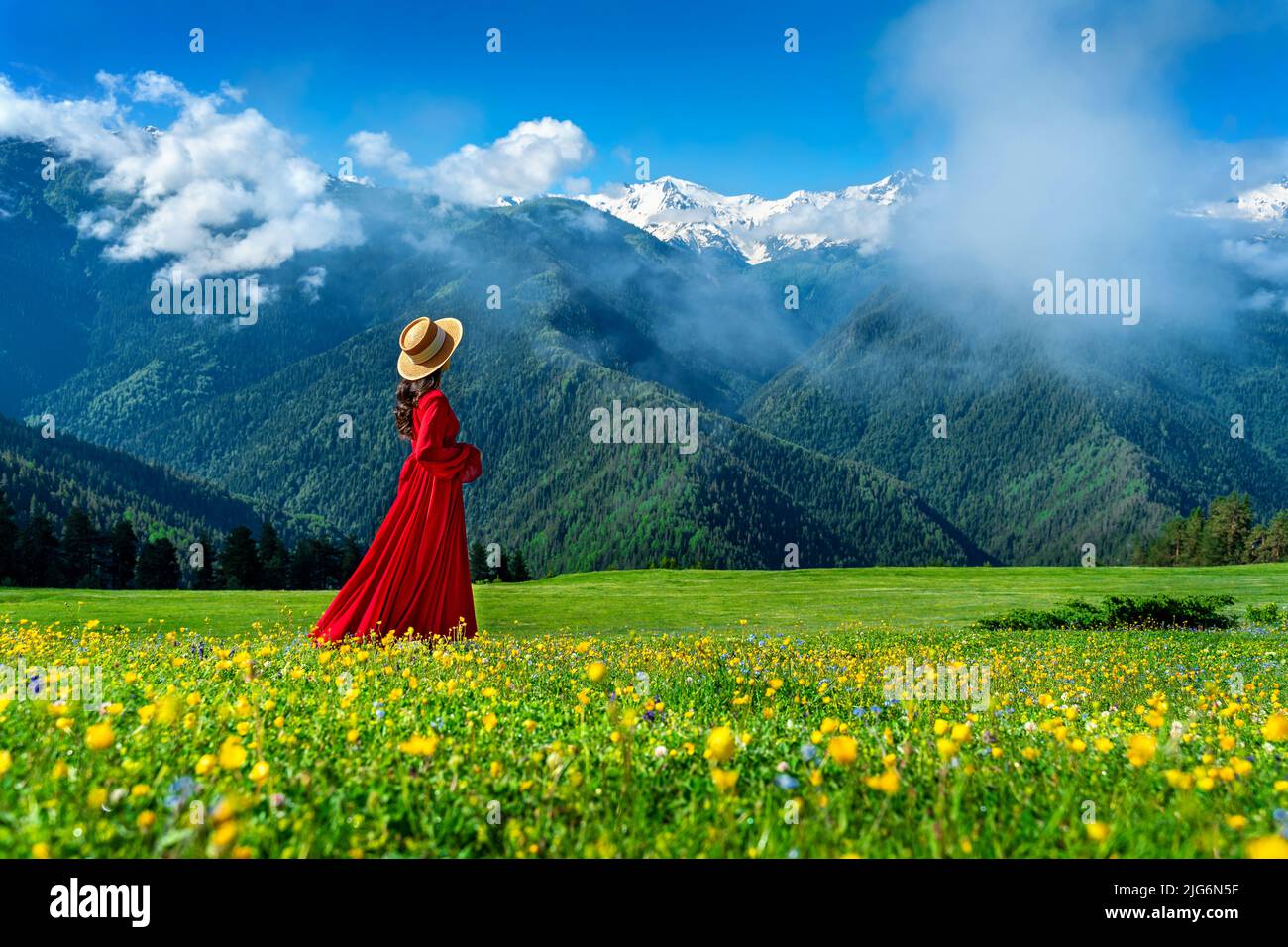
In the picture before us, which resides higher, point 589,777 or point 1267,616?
point 589,777

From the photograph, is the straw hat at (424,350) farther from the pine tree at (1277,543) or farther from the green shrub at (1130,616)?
the pine tree at (1277,543)

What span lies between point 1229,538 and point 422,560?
115m

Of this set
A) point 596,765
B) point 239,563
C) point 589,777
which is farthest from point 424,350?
point 239,563

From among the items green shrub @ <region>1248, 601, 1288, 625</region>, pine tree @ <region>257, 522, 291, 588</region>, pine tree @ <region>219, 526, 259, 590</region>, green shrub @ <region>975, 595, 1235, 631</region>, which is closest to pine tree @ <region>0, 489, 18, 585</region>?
pine tree @ <region>219, 526, 259, 590</region>

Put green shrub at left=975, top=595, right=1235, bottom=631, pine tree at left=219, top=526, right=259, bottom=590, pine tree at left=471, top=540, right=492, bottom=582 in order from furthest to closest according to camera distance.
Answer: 1. pine tree at left=471, top=540, right=492, bottom=582
2. pine tree at left=219, top=526, right=259, bottom=590
3. green shrub at left=975, top=595, right=1235, bottom=631

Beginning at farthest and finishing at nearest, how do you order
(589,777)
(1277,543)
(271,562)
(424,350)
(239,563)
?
(1277,543), (271,562), (239,563), (424,350), (589,777)

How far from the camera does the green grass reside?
26016 millimetres

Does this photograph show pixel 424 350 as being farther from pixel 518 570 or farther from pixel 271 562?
pixel 518 570

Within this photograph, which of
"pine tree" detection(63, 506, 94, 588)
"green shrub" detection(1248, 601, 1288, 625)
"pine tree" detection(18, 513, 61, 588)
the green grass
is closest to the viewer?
"green shrub" detection(1248, 601, 1288, 625)

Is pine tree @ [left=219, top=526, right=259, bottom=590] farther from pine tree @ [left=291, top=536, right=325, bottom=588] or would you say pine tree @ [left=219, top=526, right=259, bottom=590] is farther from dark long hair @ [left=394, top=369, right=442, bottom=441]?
dark long hair @ [left=394, top=369, right=442, bottom=441]

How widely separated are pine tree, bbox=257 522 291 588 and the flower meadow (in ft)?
288

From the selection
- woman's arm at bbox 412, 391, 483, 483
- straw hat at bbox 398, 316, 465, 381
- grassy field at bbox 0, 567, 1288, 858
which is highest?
straw hat at bbox 398, 316, 465, 381

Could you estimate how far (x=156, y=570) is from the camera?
3531 inches
